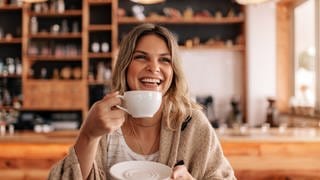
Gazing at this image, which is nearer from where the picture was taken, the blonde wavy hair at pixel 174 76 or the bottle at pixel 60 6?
the blonde wavy hair at pixel 174 76

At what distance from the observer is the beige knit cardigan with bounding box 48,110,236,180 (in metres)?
1.30

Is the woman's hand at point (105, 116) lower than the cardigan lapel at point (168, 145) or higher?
higher

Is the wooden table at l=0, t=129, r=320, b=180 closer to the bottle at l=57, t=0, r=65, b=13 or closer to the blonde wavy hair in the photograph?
the blonde wavy hair

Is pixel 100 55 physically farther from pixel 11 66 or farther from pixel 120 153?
pixel 120 153

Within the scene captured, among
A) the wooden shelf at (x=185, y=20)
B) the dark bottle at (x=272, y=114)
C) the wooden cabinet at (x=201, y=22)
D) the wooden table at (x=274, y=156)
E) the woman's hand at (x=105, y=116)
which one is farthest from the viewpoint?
the wooden cabinet at (x=201, y=22)

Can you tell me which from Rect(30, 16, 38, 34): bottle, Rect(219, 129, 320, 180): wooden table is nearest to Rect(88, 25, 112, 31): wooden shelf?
Rect(30, 16, 38, 34): bottle

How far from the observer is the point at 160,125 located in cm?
139

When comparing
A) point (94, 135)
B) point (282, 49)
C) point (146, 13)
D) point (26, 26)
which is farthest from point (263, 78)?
point (94, 135)

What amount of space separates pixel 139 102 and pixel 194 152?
1.39ft

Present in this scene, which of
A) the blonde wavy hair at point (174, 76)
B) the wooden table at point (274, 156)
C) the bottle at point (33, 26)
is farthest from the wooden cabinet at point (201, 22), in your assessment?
the blonde wavy hair at point (174, 76)

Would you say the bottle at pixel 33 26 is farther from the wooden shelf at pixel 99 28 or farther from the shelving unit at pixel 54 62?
the wooden shelf at pixel 99 28

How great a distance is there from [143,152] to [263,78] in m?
4.76

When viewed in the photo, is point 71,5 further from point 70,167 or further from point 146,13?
point 70,167

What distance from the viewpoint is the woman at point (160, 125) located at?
1.28 metres
